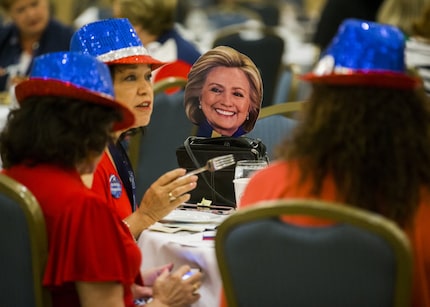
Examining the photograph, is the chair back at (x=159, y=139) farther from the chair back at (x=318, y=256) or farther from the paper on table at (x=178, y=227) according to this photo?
the chair back at (x=318, y=256)

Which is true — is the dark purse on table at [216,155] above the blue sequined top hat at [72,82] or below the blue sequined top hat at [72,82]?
below

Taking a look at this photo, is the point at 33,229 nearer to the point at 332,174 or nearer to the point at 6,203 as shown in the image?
the point at 6,203

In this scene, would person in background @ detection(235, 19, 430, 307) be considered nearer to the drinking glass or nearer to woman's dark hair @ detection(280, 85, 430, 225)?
woman's dark hair @ detection(280, 85, 430, 225)

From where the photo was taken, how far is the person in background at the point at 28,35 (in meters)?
6.12

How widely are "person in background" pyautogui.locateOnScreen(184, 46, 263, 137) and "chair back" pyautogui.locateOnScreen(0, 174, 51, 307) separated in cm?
112

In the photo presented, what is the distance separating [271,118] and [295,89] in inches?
71.9

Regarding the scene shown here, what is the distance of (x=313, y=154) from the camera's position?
2127mm

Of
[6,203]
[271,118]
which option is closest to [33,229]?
[6,203]

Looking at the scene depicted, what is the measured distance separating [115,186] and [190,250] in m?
0.46

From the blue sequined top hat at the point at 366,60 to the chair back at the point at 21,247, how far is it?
2.29 feet

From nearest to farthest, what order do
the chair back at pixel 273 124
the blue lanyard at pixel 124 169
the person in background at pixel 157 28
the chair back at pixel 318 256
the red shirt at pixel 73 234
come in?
the chair back at pixel 318 256 < the red shirt at pixel 73 234 < the blue lanyard at pixel 124 169 < the chair back at pixel 273 124 < the person in background at pixel 157 28

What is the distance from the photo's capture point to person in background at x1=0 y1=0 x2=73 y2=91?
6117mm

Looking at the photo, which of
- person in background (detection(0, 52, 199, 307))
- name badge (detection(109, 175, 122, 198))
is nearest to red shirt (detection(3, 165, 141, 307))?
person in background (detection(0, 52, 199, 307))

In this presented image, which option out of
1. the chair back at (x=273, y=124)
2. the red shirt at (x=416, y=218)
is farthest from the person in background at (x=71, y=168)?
the chair back at (x=273, y=124)
